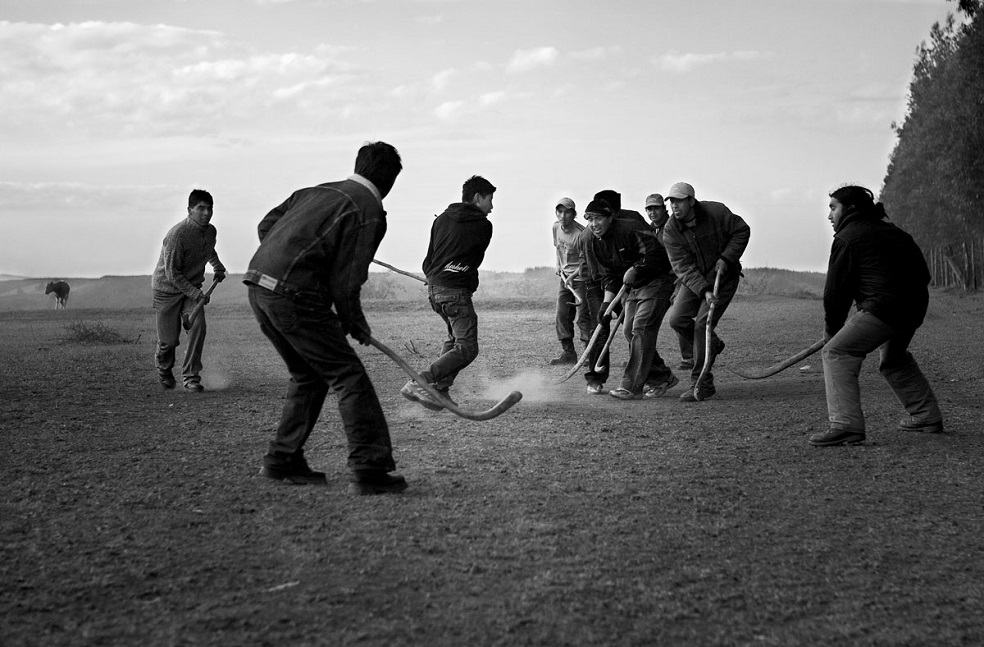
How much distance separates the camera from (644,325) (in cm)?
1054

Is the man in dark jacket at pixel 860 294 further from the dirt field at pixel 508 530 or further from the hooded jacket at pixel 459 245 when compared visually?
the hooded jacket at pixel 459 245

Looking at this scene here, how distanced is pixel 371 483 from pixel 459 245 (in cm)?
404

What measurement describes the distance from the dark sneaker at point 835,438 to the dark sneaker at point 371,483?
3313 millimetres

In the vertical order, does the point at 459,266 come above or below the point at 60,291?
above

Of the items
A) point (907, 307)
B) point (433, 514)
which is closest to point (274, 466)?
point (433, 514)

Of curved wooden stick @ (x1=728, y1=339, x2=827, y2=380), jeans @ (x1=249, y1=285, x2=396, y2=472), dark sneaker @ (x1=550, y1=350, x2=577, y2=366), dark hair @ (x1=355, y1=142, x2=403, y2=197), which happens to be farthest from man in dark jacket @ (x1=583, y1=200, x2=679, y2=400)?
jeans @ (x1=249, y1=285, x2=396, y2=472)

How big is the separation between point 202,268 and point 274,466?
5856mm

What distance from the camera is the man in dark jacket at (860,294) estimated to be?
308 inches

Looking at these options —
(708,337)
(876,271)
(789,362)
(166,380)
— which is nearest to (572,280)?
(708,337)

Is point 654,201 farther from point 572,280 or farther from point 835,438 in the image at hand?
point 835,438

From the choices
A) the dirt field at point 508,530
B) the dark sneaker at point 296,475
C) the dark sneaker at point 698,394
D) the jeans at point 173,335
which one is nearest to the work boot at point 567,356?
the dark sneaker at point 698,394

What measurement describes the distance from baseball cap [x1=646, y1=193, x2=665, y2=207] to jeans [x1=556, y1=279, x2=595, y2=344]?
5.57 ft

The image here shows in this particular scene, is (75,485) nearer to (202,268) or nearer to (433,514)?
(433,514)

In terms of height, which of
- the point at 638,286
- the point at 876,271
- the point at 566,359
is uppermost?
the point at 876,271
